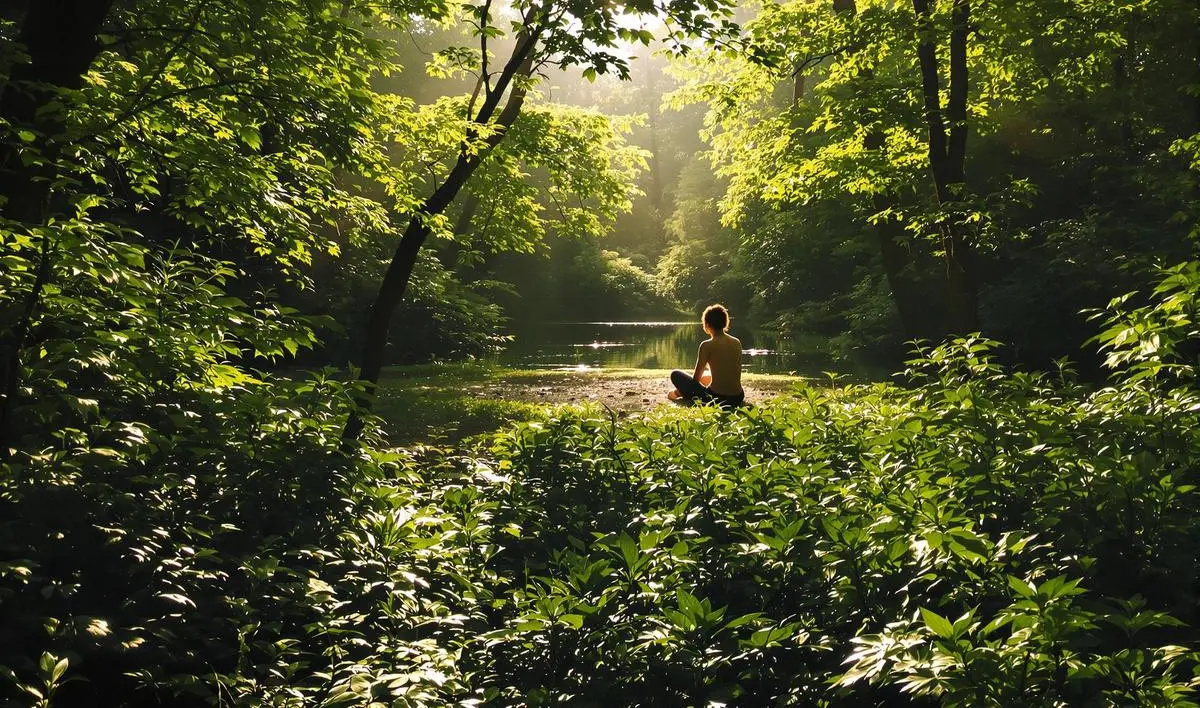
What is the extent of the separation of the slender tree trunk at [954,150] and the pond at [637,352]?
7.96m

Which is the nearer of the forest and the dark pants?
the forest

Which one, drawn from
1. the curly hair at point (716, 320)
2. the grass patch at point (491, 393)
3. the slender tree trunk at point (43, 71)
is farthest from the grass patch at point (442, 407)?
the slender tree trunk at point (43, 71)

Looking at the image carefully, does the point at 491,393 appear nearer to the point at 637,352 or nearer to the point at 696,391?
the point at 696,391

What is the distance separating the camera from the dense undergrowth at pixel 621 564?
2805 mm

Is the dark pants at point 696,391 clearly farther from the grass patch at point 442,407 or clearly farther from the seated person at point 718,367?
the grass patch at point 442,407

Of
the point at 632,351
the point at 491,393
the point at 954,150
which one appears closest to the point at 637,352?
the point at 632,351

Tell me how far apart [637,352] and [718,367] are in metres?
17.3

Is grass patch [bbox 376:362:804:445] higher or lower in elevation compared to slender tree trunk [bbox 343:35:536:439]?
lower

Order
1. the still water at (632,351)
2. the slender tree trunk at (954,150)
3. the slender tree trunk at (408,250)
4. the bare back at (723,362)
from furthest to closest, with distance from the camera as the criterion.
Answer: the still water at (632,351) < the slender tree trunk at (954,150) < the bare back at (723,362) < the slender tree trunk at (408,250)

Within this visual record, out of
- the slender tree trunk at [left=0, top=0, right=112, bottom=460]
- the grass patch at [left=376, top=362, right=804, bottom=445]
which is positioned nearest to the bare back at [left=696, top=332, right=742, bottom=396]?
the grass patch at [left=376, top=362, right=804, bottom=445]

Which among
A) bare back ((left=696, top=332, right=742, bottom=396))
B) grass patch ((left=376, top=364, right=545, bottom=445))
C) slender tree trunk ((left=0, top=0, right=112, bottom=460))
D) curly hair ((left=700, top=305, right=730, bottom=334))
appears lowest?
grass patch ((left=376, top=364, right=545, bottom=445))

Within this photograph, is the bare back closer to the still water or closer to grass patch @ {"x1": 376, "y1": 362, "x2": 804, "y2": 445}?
grass patch @ {"x1": 376, "y1": 362, "x2": 804, "y2": 445}

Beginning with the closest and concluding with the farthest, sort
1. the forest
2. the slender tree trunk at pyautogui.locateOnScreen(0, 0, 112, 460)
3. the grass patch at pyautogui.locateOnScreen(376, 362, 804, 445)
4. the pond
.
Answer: the forest < the slender tree trunk at pyautogui.locateOnScreen(0, 0, 112, 460) < the grass patch at pyautogui.locateOnScreen(376, 362, 804, 445) < the pond

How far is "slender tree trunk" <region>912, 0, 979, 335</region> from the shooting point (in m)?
9.91
